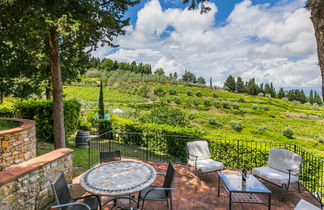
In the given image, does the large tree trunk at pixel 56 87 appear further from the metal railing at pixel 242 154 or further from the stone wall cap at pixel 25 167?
the stone wall cap at pixel 25 167

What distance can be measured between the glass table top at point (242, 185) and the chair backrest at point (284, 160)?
95 cm

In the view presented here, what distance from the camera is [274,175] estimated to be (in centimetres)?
383

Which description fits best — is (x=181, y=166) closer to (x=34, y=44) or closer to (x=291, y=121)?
(x=34, y=44)

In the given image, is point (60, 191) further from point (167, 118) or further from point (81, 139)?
point (167, 118)

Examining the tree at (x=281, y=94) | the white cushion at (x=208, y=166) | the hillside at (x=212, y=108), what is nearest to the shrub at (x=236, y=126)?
the hillside at (x=212, y=108)

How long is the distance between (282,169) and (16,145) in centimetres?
619

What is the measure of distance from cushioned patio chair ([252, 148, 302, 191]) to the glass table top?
18.3 inches

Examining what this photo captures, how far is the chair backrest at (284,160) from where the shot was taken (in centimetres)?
397

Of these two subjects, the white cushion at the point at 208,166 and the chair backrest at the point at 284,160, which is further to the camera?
the white cushion at the point at 208,166

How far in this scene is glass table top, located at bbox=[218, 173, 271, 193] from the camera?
127 inches

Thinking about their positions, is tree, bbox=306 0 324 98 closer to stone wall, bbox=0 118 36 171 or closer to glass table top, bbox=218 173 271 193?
glass table top, bbox=218 173 271 193

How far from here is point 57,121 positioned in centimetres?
585

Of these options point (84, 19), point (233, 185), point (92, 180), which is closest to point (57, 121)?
point (84, 19)

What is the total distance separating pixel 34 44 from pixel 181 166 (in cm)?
559
